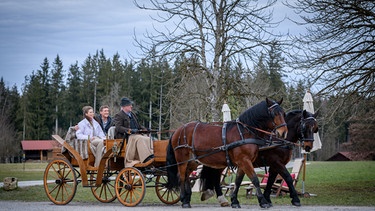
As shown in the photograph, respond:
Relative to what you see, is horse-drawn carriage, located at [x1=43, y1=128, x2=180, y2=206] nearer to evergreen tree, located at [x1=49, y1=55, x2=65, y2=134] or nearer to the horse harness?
the horse harness

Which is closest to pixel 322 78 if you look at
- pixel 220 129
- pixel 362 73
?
pixel 362 73

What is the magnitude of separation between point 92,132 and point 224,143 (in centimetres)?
385

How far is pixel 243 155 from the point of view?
35.9 feet

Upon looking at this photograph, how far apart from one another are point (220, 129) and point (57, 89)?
75964 mm

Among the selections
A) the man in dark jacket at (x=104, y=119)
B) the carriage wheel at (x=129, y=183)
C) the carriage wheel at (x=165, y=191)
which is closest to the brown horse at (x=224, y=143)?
the carriage wheel at (x=165, y=191)

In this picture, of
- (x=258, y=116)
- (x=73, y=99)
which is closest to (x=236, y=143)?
(x=258, y=116)

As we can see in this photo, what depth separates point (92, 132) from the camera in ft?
43.9

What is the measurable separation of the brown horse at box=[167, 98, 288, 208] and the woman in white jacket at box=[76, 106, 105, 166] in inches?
70.3

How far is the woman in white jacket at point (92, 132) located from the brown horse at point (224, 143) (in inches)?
70.3

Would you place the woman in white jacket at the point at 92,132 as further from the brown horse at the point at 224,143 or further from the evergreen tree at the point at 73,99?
the evergreen tree at the point at 73,99

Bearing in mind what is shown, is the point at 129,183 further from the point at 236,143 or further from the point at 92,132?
the point at 236,143

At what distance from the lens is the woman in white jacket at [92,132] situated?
41.8 ft

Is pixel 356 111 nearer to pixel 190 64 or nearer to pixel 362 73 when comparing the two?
pixel 362 73

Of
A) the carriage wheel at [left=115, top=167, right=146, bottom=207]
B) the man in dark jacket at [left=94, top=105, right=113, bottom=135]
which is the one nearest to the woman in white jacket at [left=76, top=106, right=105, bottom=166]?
Result: the man in dark jacket at [left=94, top=105, right=113, bottom=135]
